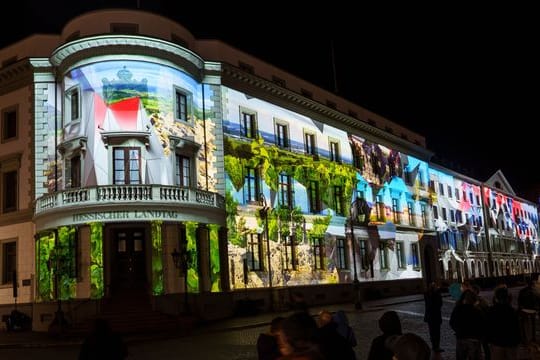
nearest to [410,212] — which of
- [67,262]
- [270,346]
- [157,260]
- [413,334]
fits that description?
[157,260]

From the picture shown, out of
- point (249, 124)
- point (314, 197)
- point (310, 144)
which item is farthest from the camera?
point (310, 144)

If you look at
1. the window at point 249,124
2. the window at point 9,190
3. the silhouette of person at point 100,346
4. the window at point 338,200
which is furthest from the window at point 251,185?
the silhouette of person at point 100,346

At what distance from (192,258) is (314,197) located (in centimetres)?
1398

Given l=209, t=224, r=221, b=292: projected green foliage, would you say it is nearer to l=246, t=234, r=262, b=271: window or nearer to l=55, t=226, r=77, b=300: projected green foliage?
l=246, t=234, r=262, b=271: window

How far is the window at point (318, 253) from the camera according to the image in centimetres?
4069

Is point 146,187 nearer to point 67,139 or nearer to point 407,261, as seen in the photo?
point 67,139

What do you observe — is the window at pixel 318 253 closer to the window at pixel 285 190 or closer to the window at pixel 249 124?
the window at pixel 285 190

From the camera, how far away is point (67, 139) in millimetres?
30969

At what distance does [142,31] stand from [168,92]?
11.7 ft

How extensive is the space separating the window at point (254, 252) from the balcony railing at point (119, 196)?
20.1ft

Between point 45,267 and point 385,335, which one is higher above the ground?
point 45,267

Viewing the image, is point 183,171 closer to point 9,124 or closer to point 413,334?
point 9,124

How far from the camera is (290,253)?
38406 millimetres

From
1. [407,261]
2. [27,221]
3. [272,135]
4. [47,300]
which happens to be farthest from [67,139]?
[407,261]
